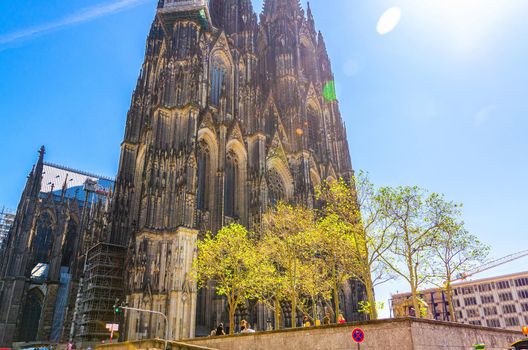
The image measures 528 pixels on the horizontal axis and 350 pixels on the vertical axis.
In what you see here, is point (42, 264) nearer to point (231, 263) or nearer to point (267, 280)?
point (231, 263)

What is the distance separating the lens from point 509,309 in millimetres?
75188

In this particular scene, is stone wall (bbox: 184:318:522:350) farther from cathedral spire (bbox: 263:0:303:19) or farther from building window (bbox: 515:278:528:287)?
building window (bbox: 515:278:528:287)

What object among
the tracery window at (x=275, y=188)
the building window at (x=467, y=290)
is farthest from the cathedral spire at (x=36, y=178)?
the building window at (x=467, y=290)

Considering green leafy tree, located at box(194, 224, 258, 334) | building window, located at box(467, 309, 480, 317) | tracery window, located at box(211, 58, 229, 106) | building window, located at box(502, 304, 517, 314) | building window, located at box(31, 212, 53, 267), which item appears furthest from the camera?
building window, located at box(467, 309, 480, 317)

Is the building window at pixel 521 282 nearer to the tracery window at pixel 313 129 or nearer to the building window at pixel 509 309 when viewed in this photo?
the building window at pixel 509 309

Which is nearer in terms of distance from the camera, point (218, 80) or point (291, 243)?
point (291, 243)

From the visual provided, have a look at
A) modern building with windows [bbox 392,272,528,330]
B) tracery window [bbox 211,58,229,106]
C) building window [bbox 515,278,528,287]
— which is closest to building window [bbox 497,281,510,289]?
modern building with windows [bbox 392,272,528,330]

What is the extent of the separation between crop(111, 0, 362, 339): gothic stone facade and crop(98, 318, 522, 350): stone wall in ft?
44.4

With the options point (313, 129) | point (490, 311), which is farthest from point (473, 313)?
point (313, 129)

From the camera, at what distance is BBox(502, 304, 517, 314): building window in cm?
7447

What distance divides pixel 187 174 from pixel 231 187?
293 inches

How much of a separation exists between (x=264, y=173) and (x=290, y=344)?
2482 centimetres

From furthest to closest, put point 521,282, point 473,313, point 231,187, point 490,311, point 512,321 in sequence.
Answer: point 473,313, point 490,311, point 521,282, point 512,321, point 231,187

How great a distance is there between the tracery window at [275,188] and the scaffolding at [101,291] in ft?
48.6
